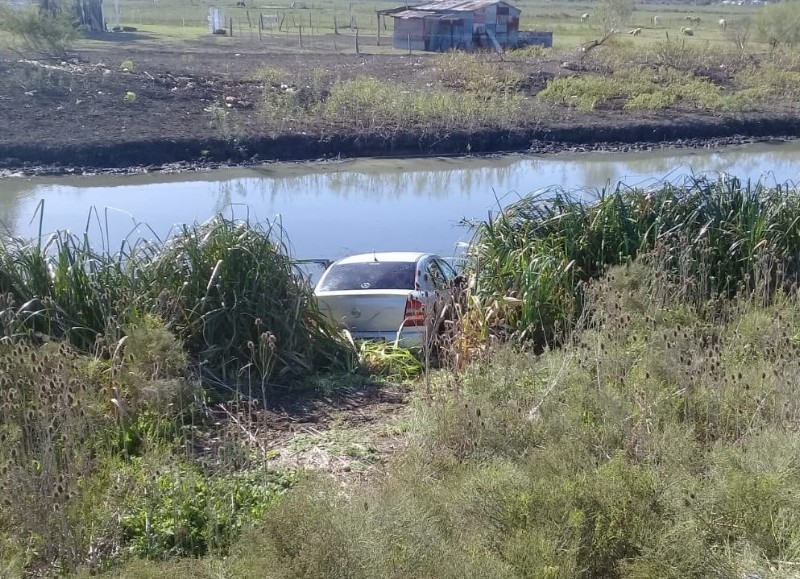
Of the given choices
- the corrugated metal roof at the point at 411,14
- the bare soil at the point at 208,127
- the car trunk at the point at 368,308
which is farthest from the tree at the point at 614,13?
the car trunk at the point at 368,308

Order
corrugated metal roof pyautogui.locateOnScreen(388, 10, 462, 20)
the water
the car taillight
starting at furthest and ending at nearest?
corrugated metal roof pyautogui.locateOnScreen(388, 10, 462, 20), the water, the car taillight

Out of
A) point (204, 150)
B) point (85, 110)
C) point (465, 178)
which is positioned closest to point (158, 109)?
point (85, 110)

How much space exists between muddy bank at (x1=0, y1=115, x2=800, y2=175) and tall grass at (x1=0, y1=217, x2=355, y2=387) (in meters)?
18.3

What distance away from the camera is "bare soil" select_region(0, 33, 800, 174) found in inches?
1062

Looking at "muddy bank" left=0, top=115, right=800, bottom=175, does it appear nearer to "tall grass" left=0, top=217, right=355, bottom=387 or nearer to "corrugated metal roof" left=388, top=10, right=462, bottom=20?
"tall grass" left=0, top=217, right=355, bottom=387

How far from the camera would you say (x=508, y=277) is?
9.60m

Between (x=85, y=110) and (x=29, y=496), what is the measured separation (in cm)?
2784

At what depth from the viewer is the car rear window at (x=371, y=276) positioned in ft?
36.0

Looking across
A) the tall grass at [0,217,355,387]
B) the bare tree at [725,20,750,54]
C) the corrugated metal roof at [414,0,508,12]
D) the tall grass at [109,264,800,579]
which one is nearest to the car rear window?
the tall grass at [0,217,355,387]

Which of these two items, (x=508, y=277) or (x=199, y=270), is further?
(x=508, y=277)

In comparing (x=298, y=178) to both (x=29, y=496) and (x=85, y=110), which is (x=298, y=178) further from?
(x=29, y=496)

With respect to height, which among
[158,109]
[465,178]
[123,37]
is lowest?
[465,178]

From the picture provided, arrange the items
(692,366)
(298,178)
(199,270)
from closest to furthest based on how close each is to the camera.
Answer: (692,366), (199,270), (298,178)

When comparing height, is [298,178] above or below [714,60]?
below
